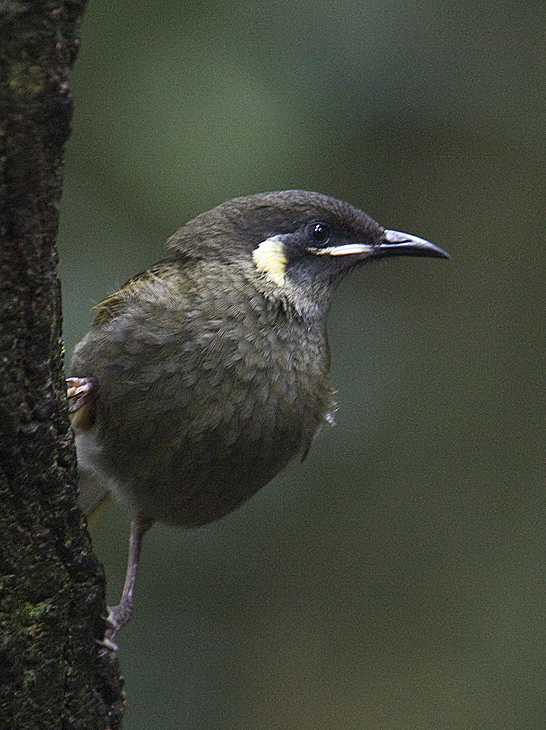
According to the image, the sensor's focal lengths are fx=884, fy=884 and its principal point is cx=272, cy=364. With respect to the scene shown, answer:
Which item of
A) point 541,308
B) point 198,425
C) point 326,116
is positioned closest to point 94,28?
point 326,116

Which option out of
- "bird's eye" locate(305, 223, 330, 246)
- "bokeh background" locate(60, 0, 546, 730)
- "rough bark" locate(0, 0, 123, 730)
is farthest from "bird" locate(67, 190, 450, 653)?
"rough bark" locate(0, 0, 123, 730)

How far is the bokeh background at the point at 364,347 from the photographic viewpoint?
3.73 metres

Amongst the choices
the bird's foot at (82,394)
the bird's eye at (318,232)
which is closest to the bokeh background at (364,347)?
the bird's foot at (82,394)

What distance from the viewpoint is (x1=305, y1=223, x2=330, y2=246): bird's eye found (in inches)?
132

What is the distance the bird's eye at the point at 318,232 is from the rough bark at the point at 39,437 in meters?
1.65

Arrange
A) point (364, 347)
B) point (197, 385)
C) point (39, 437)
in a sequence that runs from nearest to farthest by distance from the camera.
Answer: point (39, 437) → point (197, 385) → point (364, 347)

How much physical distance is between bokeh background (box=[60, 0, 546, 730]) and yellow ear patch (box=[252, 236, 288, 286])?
2.16 feet

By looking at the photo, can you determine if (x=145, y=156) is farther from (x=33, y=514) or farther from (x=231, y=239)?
(x=33, y=514)

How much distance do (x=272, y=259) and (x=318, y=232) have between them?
0.94 ft

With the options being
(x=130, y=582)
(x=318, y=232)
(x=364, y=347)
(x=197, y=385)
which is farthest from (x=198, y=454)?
(x=364, y=347)

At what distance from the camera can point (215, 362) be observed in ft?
9.27

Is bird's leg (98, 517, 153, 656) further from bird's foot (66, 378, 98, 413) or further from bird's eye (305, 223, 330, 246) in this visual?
bird's eye (305, 223, 330, 246)

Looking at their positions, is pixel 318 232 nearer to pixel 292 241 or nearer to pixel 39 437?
pixel 292 241

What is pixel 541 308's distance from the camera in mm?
5371
